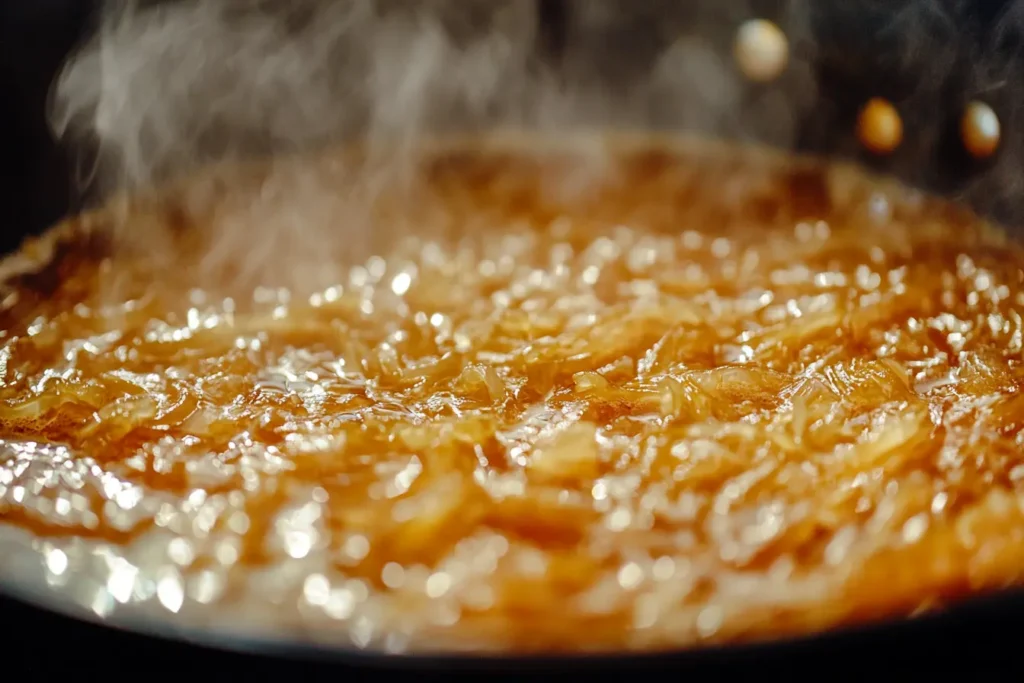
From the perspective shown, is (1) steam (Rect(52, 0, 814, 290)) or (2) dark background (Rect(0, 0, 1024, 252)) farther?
(1) steam (Rect(52, 0, 814, 290))

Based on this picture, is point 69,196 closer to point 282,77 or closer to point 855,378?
point 282,77

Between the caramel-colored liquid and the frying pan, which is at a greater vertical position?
the frying pan

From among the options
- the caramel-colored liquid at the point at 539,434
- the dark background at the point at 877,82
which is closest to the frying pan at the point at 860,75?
the dark background at the point at 877,82

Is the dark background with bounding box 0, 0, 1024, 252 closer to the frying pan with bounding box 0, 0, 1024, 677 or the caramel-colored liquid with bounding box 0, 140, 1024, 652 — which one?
the frying pan with bounding box 0, 0, 1024, 677

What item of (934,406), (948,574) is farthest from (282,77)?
(948,574)

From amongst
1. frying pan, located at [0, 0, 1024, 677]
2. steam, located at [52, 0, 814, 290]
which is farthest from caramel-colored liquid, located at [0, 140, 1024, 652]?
steam, located at [52, 0, 814, 290]

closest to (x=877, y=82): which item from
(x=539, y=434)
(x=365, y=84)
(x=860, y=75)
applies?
(x=860, y=75)

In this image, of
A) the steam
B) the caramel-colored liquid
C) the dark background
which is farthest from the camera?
the steam
